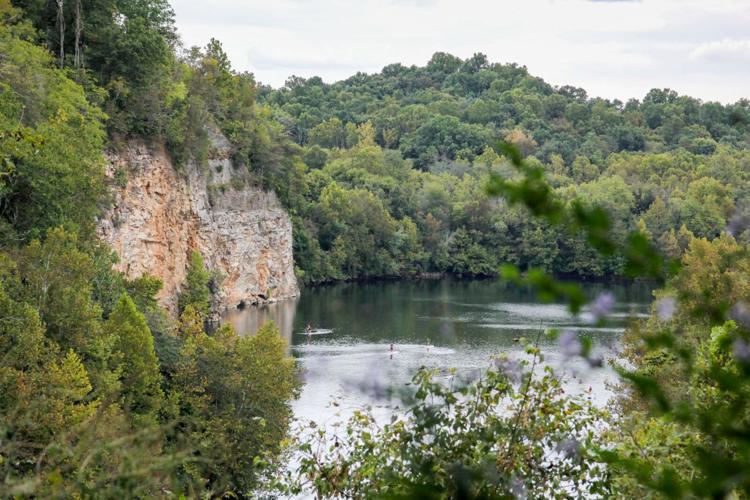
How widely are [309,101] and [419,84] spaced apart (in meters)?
24.6

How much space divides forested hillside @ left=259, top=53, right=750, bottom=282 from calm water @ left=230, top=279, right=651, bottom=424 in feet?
20.2

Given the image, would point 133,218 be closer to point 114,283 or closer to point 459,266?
point 114,283

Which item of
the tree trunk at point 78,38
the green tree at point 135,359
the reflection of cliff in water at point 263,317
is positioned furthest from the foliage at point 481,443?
the reflection of cliff in water at point 263,317

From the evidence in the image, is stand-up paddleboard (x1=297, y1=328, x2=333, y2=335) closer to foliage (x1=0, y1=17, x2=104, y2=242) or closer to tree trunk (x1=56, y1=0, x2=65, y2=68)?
tree trunk (x1=56, y1=0, x2=65, y2=68)

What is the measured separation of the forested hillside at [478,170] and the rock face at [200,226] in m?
5.60

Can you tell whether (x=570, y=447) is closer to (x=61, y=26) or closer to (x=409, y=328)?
(x=61, y=26)

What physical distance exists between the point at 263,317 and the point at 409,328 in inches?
319

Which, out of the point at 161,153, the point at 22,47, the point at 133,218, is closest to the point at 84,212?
the point at 22,47

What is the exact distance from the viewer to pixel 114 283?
91.2 ft

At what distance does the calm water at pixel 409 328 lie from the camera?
34844mm

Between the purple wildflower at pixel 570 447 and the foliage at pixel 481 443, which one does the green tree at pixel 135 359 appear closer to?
the foliage at pixel 481 443

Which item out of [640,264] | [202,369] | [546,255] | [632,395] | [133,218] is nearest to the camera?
[640,264]

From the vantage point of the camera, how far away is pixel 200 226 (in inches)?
1882

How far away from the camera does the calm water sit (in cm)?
3484
